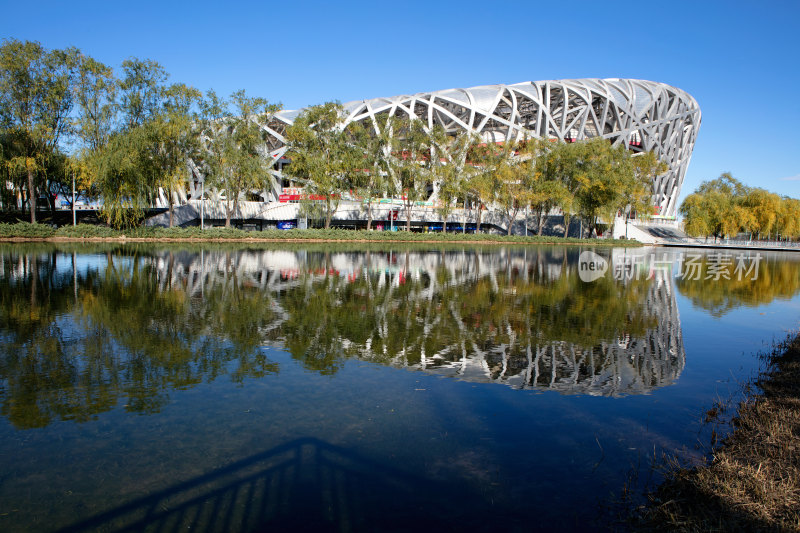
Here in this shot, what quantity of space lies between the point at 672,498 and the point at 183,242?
41.0 metres

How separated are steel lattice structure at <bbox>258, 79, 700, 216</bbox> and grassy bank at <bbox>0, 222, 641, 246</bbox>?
19.5m

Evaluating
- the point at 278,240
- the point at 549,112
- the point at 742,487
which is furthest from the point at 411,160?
the point at 742,487

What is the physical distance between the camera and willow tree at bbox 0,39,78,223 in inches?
1393

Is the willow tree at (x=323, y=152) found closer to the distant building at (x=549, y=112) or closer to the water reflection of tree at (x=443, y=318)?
the distant building at (x=549, y=112)

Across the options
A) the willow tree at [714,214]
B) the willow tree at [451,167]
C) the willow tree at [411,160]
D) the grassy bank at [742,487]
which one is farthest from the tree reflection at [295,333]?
the willow tree at [714,214]

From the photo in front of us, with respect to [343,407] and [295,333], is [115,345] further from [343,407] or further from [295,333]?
[343,407]

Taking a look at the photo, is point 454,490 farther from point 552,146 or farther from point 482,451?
point 552,146

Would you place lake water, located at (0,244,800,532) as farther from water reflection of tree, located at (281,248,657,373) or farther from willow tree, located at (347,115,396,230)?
willow tree, located at (347,115,396,230)

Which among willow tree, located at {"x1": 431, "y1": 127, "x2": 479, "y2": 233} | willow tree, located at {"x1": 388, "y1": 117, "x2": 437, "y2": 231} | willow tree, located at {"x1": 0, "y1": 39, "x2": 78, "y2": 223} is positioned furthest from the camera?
willow tree, located at {"x1": 431, "y1": 127, "x2": 479, "y2": 233}

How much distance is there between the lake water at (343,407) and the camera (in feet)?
Result: 12.5

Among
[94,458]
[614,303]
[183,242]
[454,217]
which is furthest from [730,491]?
[454,217]

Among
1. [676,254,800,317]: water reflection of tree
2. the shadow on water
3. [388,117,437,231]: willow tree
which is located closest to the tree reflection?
[676,254,800,317]: water reflection of tree

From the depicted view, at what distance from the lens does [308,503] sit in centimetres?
379

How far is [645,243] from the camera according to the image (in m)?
64.4
